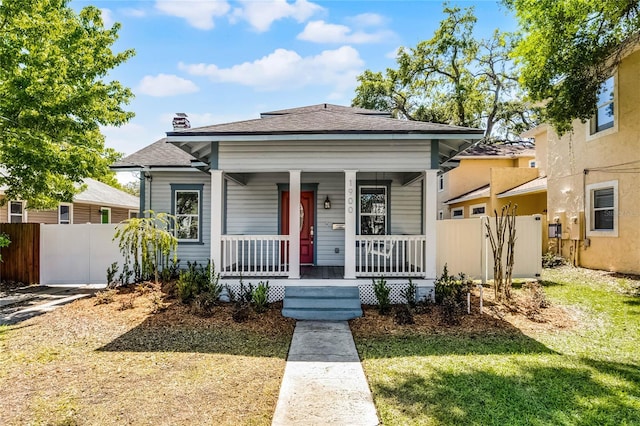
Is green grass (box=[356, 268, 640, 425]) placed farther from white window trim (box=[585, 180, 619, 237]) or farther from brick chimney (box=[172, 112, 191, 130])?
brick chimney (box=[172, 112, 191, 130])

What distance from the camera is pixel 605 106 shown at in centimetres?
1150

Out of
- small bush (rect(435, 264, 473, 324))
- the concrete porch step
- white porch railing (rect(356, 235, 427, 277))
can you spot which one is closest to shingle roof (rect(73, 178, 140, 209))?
the concrete porch step

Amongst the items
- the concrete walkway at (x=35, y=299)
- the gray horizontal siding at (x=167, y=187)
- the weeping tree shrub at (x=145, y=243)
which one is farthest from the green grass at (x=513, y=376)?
the gray horizontal siding at (x=167, y=187)

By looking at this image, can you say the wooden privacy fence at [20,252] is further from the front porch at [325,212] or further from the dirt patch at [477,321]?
the dirt patch at [477,321]

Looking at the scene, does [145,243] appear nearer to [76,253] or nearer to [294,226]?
[76,253]

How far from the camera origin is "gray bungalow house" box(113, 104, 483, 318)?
7.63 meters

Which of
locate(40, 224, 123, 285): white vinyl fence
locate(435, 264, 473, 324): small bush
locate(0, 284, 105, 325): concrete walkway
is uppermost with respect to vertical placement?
locate(40, 224, 123, 285): white vinyl fence

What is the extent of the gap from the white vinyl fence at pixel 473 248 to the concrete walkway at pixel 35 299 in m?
9.79

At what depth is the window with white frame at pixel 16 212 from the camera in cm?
1352

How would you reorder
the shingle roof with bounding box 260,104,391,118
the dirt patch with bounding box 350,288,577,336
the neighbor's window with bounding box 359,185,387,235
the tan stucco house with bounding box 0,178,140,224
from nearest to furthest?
1. the dirt patch with bounding box 350,288,577,336
2. the neighbor's window with bounding box 359,185,387,235
3. the shingle roof with bounding box 260,104,391,118
4. the tan stucco house with bounding box 0,178,140,224

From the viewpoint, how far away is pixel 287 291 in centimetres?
772

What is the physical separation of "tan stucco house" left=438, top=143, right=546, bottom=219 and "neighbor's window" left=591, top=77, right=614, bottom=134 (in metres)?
3.55

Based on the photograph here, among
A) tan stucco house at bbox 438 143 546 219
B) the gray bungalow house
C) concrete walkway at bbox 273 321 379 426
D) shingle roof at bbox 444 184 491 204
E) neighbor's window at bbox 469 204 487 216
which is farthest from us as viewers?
neighbor's window at bbox 469 204 487 216

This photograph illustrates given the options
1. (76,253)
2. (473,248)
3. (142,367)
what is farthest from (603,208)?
(76,253)
